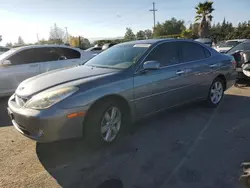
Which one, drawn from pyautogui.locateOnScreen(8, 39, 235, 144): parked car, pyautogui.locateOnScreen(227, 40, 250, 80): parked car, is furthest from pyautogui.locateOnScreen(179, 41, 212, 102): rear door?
pyautogui.locateOnScreen(227, 40, 250, 80): parked car

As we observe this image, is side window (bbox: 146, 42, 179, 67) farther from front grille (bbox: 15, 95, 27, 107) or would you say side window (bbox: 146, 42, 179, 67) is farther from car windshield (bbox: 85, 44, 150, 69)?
front grille (bbox: 15, 95, 27, 107)

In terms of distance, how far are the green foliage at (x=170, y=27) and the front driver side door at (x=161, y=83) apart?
181 feet

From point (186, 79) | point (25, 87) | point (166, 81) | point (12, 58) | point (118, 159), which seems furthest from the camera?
point (12, 58)

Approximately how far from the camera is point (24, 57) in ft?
22.8

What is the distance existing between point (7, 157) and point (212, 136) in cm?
309

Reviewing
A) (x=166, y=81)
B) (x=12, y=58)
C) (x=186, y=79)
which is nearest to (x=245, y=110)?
(x=186, y=79)

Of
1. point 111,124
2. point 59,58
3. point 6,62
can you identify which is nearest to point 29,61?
point 6,62

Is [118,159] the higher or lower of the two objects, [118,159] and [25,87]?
the lower

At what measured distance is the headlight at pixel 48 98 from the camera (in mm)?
3158

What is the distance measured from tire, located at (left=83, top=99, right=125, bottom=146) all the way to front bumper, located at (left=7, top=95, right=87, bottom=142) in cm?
13

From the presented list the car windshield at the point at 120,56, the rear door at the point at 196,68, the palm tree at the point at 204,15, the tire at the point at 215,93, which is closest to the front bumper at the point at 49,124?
the car windshield at the point at 120,56

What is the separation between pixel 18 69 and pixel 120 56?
357 centimetres

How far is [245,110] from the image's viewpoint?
535cm

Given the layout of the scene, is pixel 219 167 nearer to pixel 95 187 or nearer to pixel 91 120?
pixel 95 187
